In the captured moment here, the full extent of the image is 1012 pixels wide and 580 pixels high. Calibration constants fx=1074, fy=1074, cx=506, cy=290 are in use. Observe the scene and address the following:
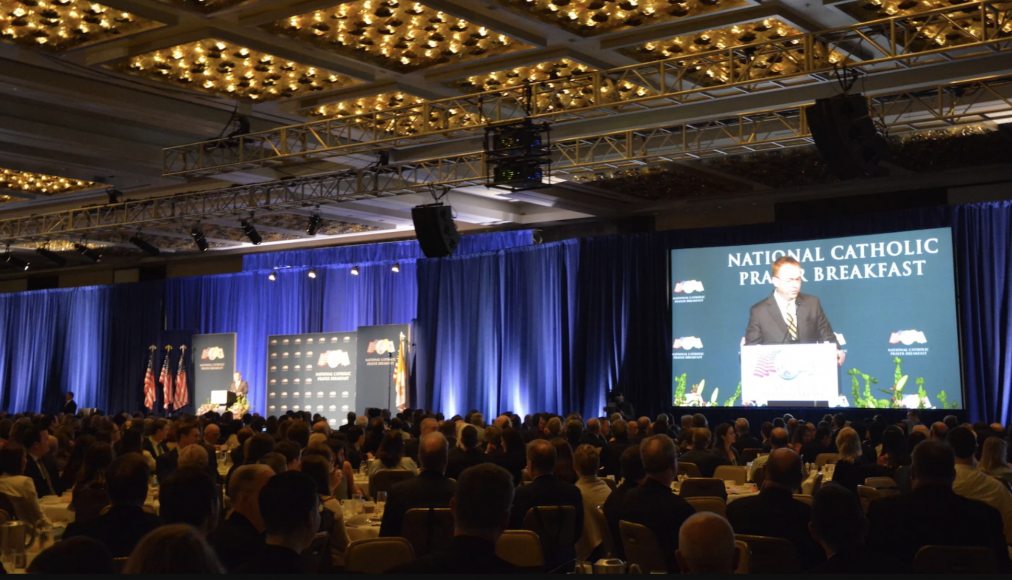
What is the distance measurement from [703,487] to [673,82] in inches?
235

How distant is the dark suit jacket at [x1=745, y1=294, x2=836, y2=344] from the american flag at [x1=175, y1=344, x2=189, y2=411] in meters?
13.0

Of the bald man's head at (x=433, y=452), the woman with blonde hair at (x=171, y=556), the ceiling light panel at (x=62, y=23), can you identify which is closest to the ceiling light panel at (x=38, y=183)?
the ceiling light panel at (x=62, y=23)

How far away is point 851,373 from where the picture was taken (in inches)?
628

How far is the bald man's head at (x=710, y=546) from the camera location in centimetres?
317

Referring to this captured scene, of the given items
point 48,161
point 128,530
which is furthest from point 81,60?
point 128,530

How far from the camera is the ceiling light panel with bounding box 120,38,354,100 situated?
10.9 meters

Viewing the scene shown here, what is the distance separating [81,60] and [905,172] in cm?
1204

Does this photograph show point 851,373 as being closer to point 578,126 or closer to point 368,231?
point 578,126

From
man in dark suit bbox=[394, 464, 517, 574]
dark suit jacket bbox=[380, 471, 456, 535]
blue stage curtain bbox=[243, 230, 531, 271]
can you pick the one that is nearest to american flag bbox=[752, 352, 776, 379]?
blue stage curtain bbox=[243, 230, 531, 271]

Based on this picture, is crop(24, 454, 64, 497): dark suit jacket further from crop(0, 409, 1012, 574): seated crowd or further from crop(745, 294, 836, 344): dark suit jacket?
crop(745, 294, 836, 344): dark suit jacket

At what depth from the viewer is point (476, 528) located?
11.1ft

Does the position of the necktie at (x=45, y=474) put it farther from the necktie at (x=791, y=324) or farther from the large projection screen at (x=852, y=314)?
the necktie at (x=791, y=324)

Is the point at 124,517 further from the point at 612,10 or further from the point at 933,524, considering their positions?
the point at 612,10

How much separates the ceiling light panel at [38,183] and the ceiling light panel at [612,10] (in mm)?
10075
